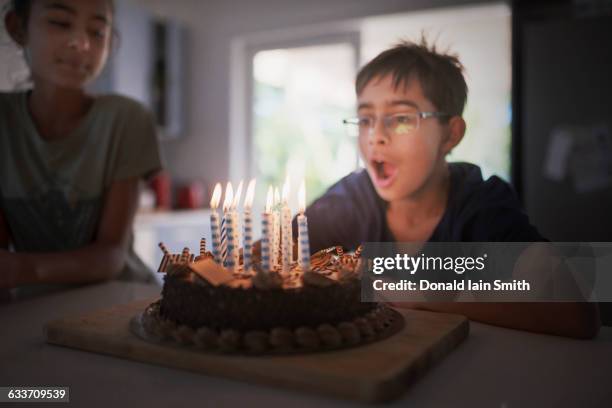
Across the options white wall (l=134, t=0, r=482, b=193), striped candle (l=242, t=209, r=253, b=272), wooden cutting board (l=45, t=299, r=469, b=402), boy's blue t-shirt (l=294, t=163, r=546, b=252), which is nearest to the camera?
wooden cutting board (l=45, t=299, r=469, b=402)

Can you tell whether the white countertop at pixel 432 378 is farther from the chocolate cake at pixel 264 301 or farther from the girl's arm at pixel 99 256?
the girl's arm at pixel 99 256

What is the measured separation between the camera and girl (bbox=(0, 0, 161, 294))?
4.23 ft

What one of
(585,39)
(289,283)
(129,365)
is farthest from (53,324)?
(585,39)

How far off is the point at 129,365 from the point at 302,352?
0.24 m

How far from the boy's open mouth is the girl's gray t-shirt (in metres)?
0.70

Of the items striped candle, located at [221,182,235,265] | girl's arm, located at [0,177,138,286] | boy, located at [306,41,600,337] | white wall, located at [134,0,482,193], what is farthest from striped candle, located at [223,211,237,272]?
white wall, located at [134,0,482,193]

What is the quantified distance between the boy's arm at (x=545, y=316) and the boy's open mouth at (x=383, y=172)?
Answer: 0.28m

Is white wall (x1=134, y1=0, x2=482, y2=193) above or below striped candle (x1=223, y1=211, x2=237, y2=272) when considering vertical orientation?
→ above

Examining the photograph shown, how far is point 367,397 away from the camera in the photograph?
1.85 ft

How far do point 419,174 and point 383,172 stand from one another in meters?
0.07

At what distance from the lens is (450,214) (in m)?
0.94

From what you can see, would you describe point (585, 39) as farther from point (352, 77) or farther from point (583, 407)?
point (583, 407)

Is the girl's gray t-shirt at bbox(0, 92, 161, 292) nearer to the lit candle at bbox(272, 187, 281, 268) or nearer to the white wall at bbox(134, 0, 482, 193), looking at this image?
the lit candle at bbox(272, 187, 281, 268)

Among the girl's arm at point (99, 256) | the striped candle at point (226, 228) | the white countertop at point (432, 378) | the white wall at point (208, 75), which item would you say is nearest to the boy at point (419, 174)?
the white countertop at point (432, 378)
